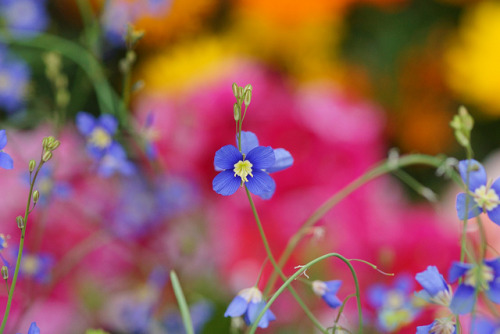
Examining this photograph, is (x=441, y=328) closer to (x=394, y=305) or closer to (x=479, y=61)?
(x=394, y=305)

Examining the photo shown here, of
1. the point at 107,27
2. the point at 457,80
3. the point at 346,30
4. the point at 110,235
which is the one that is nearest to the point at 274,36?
the point at 346,30

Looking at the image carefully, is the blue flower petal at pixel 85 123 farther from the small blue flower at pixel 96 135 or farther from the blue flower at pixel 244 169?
the blue flower at pixel 244 169

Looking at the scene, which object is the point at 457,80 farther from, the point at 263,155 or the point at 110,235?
the point at 263,155

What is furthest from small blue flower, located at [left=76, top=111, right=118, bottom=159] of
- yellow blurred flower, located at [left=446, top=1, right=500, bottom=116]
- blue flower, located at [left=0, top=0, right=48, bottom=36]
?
yellow blurred flower, located at [left=446, top=1, right=500, bottom=116]

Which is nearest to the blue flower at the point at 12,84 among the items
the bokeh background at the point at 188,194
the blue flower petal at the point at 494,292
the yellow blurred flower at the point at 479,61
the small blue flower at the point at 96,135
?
the bokeh background at the point at 188,194

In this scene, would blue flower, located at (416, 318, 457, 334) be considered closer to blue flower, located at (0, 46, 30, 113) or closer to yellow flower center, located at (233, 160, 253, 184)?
yellow flower center, located at (233, 160, 253, 184)

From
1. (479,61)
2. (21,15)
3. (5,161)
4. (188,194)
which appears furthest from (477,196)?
(479,61)
